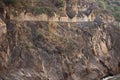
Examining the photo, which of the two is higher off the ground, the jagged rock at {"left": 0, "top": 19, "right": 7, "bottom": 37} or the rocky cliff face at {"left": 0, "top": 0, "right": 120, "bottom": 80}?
the jagged rock at {"left": 0, "top": 19, "right": 7, "bottom": 37}

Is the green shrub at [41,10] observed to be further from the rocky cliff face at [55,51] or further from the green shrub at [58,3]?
the green shrub at [58,3]

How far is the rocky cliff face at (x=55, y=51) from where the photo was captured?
1226 inches

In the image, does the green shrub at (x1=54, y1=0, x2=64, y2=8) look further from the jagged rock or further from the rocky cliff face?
the jagged rock

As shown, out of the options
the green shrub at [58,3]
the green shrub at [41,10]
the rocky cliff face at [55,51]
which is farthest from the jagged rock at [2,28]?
the green shrub at [58,3]

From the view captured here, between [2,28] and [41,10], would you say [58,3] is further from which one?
[2,28]

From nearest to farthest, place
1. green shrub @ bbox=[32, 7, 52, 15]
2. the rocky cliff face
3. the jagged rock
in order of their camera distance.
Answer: the jagged rock < the rocky cliff face < green shrub @ bbox=[32, 7, 52, 15]

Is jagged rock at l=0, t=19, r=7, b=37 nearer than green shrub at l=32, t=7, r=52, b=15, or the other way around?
jagged rock at l=0, t=19, r=7, b=37

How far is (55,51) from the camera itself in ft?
115

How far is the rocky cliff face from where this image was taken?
102 feet

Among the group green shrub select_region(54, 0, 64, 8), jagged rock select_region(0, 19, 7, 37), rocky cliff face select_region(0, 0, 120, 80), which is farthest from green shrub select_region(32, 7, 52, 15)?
jagged rock select_region(0, 19, 7, 37)

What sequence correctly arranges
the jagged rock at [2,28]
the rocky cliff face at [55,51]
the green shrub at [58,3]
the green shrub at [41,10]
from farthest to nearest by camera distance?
the green shrub at [58,3] → the green shrub at [41,10] → the rocky cliff face at [55,51] → the jagged rock at [2,28]

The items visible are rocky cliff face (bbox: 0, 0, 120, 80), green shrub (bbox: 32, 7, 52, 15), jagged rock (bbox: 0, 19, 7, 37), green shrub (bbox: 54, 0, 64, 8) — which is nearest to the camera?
jagged rock (bbox: 0, 19, 7, 37)

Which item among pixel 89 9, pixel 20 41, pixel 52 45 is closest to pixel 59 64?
pixel 52 45

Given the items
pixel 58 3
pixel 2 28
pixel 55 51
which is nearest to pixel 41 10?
pixel 58 3
